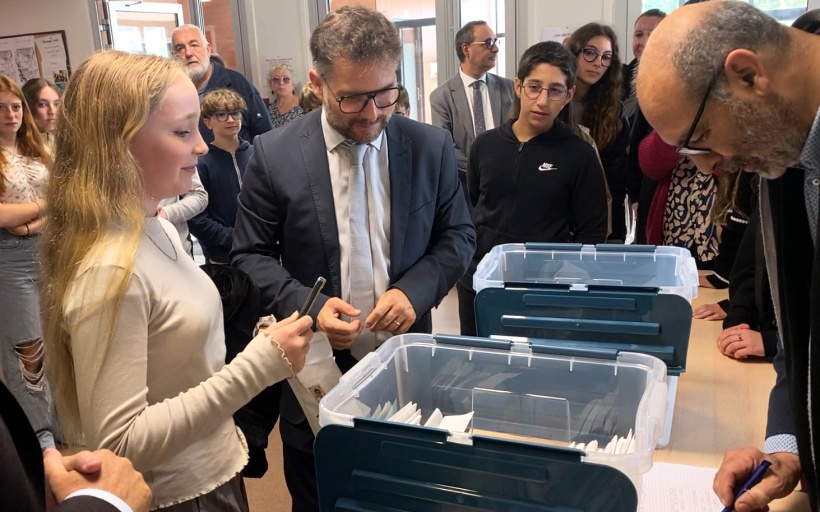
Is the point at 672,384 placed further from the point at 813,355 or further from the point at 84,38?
the point at 84,38

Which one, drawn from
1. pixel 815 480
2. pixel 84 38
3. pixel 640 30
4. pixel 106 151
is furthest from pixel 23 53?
pixel 815 480

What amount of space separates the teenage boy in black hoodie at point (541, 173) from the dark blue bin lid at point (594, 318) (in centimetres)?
93

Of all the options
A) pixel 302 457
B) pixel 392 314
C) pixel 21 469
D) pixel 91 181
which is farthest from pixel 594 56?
pixel 21 469

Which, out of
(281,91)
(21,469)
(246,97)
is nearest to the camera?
(21,469)

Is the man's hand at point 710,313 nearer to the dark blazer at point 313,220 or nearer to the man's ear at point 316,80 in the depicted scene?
the dark blazer at point 313,220

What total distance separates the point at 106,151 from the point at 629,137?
234 centimetres

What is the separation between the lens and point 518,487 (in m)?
0.79

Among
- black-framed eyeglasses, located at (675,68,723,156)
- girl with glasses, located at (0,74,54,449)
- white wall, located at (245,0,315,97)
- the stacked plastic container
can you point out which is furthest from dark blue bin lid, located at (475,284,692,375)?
white wall, located at (245,0,315,97)

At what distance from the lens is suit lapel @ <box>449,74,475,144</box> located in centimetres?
373

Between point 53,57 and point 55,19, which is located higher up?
point 55,19

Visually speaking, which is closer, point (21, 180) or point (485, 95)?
point (21, 180)

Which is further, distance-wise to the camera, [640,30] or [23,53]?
[23,53]

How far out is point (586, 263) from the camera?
1644 mm

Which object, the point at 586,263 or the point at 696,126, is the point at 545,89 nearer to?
the point at 586,263
